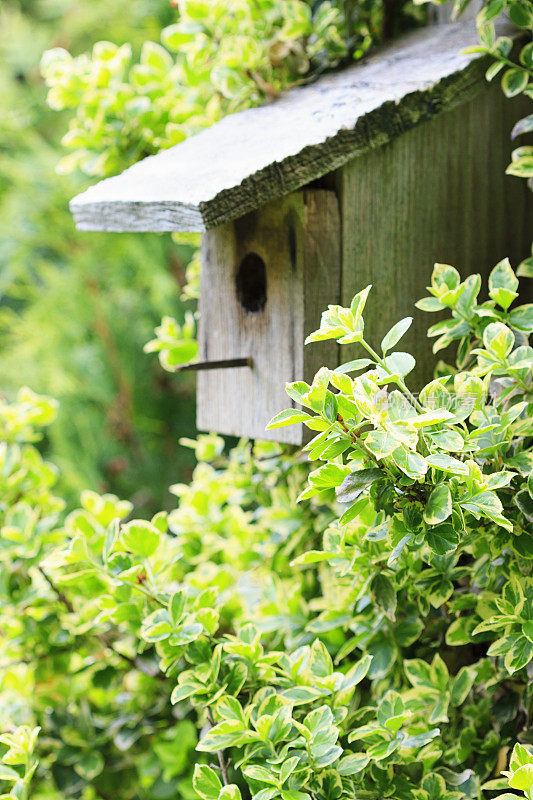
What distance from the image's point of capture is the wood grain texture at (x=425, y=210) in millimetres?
1031

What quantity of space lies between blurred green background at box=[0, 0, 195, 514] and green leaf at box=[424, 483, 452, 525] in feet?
5.81

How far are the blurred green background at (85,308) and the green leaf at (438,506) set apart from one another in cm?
177

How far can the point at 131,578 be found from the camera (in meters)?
0.89

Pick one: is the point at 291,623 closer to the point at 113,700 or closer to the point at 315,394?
the point at 113,700

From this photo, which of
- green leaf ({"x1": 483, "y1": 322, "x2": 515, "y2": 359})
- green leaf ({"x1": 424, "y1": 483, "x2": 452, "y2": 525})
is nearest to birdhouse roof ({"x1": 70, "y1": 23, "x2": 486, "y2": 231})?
green leaf ({"x1": 483, "y1": 322, "x2": 515, "y2": 359})

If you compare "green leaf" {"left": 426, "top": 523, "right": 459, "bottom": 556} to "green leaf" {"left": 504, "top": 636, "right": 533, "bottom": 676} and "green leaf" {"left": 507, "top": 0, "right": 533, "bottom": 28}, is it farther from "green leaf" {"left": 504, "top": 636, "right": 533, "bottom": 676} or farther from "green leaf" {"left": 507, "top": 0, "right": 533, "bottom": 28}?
"green leaf" {"left": 507, "top": 0, "right": 533, "bottom": 28}

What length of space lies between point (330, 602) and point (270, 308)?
444 millimetres

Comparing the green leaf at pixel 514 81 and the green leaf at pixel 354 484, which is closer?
the green leaf at pixel 354 484

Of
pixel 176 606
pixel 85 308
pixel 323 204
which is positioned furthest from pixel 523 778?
pixel 85 308

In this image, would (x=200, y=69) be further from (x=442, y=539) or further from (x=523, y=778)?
(x=523, y=778)

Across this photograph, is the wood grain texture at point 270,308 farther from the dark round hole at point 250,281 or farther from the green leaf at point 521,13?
the green leaf at point 521,13

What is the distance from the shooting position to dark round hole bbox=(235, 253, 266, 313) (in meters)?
1.12

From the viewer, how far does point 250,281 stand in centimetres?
114

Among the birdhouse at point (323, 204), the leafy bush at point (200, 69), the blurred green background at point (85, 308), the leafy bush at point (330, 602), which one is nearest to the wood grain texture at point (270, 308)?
the birdhouse at point (323, 204)
